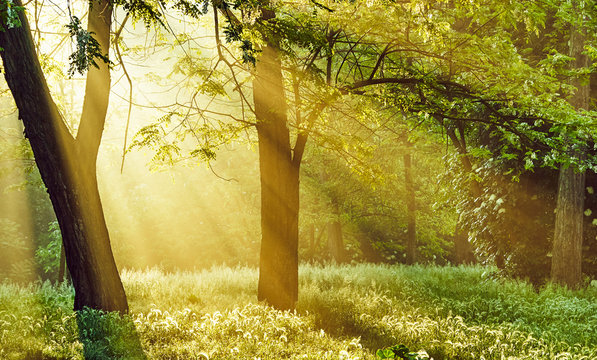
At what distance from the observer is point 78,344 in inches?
218

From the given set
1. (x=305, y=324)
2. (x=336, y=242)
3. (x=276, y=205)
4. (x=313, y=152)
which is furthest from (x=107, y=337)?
(x=336, y=242)

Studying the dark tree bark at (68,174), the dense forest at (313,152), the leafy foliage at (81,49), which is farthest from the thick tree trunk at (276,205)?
the leafy foliage at (81,49)

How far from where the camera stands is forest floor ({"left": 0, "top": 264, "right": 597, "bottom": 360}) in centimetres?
561

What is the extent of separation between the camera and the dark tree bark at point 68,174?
7.36 meters

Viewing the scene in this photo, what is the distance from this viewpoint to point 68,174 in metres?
7.64

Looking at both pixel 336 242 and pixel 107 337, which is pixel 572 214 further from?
pixel 336 242

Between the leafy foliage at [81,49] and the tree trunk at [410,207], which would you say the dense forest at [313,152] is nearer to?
the leafy foliage at [81,49]

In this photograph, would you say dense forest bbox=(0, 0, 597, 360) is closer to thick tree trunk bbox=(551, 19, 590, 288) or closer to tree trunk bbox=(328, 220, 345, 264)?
thick tree trunk bbox=(551, 19, 590, 288)

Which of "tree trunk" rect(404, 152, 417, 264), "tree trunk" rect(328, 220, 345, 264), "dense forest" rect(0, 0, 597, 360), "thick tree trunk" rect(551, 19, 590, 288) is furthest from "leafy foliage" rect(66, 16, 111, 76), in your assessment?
Result: "tree trunk" rect(328, 220, 345, 264)

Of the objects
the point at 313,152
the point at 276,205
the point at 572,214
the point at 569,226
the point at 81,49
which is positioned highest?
the point at 313,152

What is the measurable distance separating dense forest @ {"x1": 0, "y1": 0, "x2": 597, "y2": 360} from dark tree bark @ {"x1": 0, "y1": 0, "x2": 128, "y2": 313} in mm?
28

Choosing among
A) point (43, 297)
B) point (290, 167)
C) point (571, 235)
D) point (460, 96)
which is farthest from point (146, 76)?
point (571, 235)

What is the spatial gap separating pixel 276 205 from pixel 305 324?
2859 mm

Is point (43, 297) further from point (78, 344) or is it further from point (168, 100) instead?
point (168, 100)
